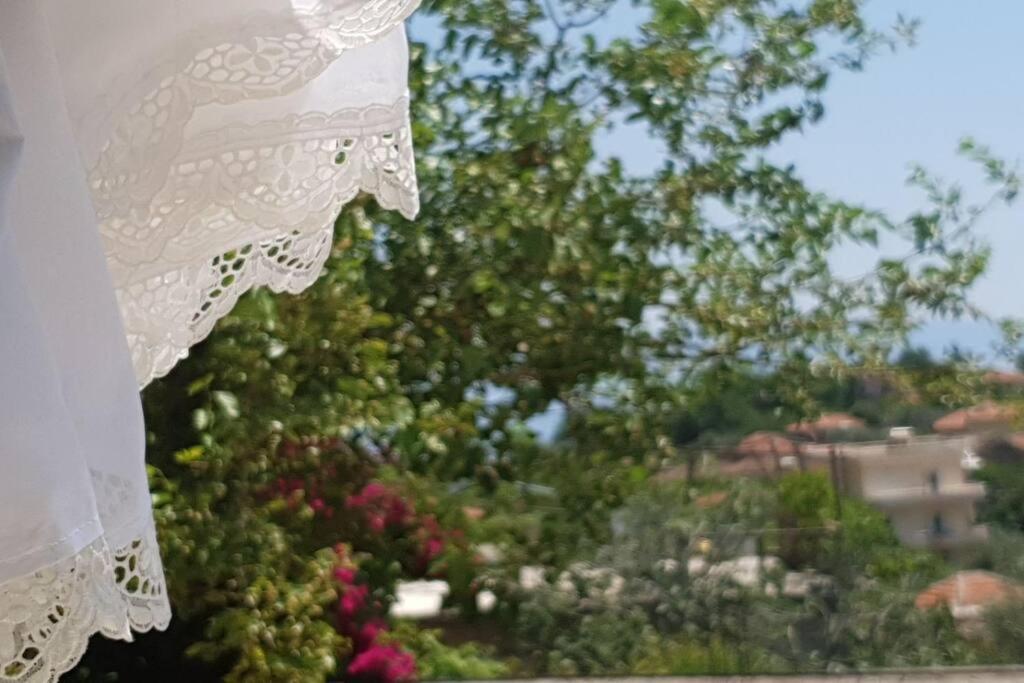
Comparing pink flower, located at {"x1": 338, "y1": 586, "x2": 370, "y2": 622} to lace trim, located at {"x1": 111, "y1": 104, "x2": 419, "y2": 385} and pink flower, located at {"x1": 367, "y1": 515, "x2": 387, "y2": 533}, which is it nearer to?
pink flower, located at {"x1": 367, "y1": 515, "x2": 387, "y2": 533}

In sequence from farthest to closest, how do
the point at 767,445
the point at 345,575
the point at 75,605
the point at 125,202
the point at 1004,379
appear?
the point at 767,445
the point at 1004,379
the point at 345,575
the point at 125,202
the point at 75,605

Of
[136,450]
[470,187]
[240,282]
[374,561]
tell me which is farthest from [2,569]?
[374,561]

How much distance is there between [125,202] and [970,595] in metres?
2.69

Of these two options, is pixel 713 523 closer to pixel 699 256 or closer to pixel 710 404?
pixel 710 404

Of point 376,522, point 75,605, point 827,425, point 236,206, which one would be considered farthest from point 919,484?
point 75,605

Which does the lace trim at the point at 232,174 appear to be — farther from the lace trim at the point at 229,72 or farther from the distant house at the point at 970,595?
the distant house at the point at 970,595

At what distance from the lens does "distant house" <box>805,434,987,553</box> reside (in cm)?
303

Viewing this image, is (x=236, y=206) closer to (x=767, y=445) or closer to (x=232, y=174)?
(x=232, y=174)

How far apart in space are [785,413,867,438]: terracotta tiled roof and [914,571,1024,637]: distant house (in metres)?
0.39

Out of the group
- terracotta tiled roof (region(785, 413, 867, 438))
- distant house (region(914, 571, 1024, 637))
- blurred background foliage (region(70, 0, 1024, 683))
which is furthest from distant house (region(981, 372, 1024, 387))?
distant house (region(914, 571, 1024, 637))

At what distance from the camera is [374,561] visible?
2.86 meters

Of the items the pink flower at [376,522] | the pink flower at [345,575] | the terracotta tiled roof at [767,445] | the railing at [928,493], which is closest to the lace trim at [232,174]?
the pink flower at [345,575]

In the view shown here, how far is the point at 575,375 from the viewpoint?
282 centimetres

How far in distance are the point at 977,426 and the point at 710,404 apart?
58 cm
